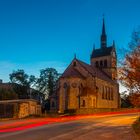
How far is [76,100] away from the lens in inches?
2591

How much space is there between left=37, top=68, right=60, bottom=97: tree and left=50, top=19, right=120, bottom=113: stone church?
1542 cm

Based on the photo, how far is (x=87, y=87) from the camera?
70312 millimetres

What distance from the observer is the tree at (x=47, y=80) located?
320ft

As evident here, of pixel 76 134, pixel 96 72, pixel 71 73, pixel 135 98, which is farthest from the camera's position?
pixel 96 72

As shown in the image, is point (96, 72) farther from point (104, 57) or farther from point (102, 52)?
point (102, 52)

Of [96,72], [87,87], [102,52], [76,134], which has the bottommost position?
[76,134]

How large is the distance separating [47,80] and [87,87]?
29653 mm

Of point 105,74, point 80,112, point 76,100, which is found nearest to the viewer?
point 80,112

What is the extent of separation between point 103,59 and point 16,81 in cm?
2688

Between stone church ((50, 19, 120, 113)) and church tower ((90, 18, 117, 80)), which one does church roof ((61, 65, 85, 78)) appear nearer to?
stone church ((50, 19, 120, 113))

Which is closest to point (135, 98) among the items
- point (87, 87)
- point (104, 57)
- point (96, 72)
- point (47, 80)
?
point (87, 87)

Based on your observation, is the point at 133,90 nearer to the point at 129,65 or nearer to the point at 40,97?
the point at 129,65

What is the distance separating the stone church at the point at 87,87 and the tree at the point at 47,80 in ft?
50.6

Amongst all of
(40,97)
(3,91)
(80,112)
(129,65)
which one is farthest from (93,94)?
(129,65)
